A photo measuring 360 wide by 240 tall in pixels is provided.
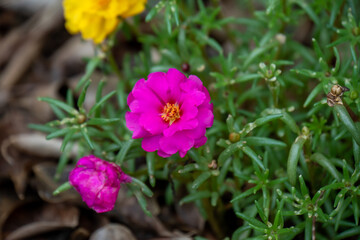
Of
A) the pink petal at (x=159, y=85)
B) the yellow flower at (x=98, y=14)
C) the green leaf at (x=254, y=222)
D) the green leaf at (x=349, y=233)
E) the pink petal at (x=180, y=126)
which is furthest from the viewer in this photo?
the yellow flower at (x=98, y=14)

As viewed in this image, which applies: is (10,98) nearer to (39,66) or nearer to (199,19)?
(39,66)

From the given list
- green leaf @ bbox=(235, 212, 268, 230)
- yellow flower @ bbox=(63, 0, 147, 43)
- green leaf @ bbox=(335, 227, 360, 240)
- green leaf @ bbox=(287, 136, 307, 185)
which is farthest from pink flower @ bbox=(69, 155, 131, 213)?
green leaf @ bbox=(335, 227, 360, 240)

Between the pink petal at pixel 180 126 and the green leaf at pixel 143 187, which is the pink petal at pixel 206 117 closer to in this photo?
the pink petal at pixel 180 126

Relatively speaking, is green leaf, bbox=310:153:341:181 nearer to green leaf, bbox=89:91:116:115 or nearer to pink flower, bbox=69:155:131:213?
pink flower, bbox=69:155:131:213

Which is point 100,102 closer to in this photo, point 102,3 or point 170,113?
point 170,113

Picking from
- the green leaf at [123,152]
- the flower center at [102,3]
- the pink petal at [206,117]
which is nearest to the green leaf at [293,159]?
the pink petal at [206,117]

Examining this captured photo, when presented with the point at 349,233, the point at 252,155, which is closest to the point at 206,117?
the point at 252,155

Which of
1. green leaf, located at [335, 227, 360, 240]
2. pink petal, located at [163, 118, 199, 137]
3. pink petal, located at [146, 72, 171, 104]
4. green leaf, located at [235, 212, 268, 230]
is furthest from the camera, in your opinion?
green leaf, located at [335, 227, 360, 240]
